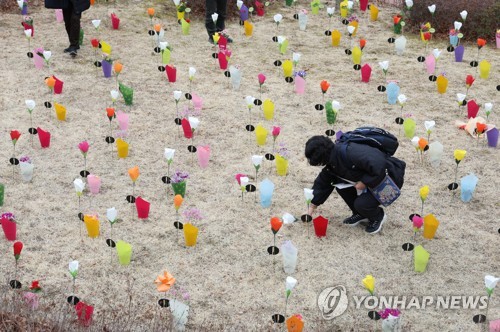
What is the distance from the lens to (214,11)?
9.58m

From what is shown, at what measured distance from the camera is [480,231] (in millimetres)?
6238

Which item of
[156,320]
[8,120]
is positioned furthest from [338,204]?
[8,120]

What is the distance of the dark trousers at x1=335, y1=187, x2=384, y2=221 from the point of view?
19.7 feet

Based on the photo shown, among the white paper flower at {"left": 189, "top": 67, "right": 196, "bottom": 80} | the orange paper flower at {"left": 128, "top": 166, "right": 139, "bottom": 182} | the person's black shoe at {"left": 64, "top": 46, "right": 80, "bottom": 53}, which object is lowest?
the orange paper flower at {"left": 128, "top": 166, "right": 139, "bottom": 182}

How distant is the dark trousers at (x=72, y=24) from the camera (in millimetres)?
8781

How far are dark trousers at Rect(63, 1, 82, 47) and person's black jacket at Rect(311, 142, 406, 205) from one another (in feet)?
13.4

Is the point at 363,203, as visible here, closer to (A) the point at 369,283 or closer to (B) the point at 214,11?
(A) the point at 369,283

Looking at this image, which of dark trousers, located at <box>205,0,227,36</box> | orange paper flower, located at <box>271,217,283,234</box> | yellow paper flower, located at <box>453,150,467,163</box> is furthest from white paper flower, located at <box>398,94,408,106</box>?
dark trousers, located at <box>205,0,227,36</box>

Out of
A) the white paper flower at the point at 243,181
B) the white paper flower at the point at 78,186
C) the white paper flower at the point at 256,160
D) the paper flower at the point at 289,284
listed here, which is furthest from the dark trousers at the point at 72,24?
the paper flower at the point at 289,284

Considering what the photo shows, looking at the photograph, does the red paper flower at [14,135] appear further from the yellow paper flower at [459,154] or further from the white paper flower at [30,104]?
the yellow paper flower at [459,154]

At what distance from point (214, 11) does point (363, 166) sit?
4432 mm

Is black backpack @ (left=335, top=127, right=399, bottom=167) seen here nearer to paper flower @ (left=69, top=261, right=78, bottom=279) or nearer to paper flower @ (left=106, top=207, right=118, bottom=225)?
paper flower @ (left=106, top=207, right=118, bottom=225)

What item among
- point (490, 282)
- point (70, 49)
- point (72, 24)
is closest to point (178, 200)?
point (490, 282)

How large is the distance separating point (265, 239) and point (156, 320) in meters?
1.30
